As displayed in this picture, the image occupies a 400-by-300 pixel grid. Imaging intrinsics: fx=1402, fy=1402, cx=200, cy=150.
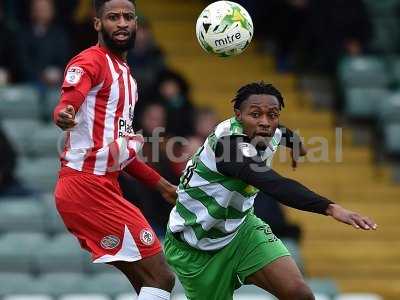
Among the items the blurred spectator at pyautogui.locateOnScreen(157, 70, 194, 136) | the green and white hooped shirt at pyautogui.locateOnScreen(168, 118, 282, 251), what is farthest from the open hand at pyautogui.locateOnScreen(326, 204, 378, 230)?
the blurred spectator at pyautogui.locateOnScreen(157, 70, 194, 136)

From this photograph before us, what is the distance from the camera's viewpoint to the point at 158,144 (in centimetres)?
1205

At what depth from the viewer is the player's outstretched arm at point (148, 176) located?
8.65m

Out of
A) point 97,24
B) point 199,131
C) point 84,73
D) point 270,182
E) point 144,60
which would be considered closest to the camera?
point 270,182

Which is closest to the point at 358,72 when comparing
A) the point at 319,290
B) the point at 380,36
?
the point at 380,36

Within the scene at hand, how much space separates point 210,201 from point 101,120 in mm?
819

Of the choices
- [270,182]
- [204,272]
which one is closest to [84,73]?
[270,182]

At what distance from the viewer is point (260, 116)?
8078 millimetres

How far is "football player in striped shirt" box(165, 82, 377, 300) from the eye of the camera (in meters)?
8.04

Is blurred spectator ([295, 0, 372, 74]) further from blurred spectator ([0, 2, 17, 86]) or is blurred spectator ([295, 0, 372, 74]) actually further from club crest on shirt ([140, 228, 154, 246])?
club crest on shirt ([140, 228, 154, 246])

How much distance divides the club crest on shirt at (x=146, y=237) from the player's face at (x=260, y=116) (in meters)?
0.84

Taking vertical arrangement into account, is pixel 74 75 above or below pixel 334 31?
above

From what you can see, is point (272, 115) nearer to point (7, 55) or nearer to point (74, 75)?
point (74, 75)

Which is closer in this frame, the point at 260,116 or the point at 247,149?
the point at 247,149

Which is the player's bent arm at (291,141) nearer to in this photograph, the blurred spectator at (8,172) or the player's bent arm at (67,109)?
the player's bent arm at (67,109)
